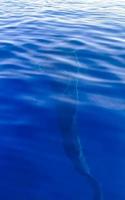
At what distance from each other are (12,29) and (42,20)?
6.06 ft

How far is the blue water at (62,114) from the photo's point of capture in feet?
13.6

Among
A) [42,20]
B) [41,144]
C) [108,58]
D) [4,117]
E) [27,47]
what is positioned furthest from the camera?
[42,20]

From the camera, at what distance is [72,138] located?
4926 millimetres

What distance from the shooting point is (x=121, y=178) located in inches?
166

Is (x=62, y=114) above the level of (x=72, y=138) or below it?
above

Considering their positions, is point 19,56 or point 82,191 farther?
point 19,56

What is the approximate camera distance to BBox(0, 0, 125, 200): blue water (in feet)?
13.6

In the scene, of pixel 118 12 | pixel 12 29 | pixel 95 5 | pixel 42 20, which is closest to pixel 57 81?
pixel 12 29

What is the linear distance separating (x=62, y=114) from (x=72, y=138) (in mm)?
705

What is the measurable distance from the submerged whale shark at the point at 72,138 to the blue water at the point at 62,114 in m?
0.01

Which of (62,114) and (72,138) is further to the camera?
(62,114)

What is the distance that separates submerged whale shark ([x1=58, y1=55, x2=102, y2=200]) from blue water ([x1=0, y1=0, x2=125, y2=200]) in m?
0.01

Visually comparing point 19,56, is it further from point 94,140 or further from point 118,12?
point 118,12

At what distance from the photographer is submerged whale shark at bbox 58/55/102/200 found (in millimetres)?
4173
